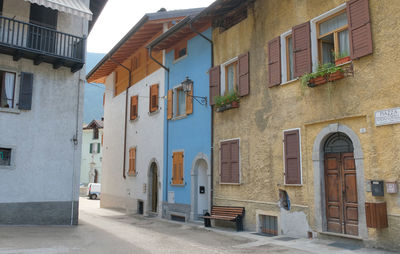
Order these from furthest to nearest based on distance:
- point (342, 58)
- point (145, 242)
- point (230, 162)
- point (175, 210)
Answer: point (175, 210) → point (230, 162) → point (145, 242) → point (342, 58)

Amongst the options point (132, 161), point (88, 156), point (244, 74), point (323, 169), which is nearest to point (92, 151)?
point (88, 156)

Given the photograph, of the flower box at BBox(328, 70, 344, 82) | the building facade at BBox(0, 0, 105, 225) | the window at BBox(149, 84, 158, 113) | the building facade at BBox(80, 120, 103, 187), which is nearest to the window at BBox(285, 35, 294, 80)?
the flower box at BBox(328, 70, 344, 82)

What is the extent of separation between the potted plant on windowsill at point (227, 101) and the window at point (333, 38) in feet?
11.0

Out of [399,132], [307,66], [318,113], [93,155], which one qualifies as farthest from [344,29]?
[93,155]

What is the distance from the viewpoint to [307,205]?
938cm

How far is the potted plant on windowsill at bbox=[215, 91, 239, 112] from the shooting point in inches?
477

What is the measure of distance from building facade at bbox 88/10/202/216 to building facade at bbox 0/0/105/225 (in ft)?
13.9

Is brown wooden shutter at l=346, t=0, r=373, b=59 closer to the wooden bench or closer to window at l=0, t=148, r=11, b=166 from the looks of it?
the wooden bench

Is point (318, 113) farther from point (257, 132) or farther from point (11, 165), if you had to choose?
point (11, 165)

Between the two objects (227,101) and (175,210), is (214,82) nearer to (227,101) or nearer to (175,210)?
(227,101)

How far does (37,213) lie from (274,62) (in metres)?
9.14

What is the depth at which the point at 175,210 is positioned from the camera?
1545cm

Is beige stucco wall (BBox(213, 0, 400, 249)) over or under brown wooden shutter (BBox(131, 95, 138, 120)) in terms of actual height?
under

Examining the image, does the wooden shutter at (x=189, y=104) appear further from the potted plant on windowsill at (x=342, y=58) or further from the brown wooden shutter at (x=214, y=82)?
the potted plant on windowsill at (x=342, y=58)
